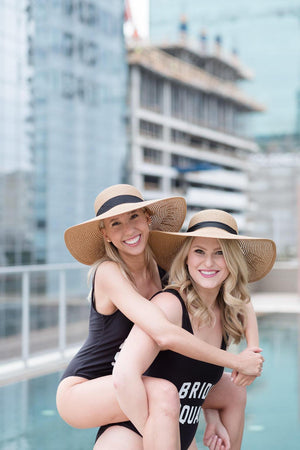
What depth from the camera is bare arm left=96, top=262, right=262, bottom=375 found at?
57.8 inches

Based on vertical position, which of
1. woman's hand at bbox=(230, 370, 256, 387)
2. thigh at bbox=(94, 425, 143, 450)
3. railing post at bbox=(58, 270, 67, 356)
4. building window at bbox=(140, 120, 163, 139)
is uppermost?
building window at bbox=(140, 120, 163, 139)

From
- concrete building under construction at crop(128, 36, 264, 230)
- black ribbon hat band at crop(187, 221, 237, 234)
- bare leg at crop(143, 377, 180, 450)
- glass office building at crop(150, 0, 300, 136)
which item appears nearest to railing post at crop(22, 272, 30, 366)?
black ribbon hat band at crop(187, 221, 237, 234)

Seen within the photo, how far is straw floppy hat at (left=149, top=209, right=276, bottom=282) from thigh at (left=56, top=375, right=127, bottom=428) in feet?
1.27

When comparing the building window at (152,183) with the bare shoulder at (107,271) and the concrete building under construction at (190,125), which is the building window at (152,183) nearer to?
the concrete building under construction at (190,125)

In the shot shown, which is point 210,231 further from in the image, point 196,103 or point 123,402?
point 196,103

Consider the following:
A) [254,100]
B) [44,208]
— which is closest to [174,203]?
[44,208]

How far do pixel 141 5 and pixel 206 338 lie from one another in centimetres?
5292

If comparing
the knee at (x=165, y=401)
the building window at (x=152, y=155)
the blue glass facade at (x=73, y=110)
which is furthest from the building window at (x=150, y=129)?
the knee at (x=165, y=401)

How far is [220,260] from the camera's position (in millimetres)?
1605

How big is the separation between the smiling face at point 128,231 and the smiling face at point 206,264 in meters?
0.13

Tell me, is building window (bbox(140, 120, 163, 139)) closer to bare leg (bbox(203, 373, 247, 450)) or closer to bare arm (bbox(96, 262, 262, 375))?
bare leg (bbox(203, 373, 247, 450))

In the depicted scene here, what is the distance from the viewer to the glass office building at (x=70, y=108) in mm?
43719

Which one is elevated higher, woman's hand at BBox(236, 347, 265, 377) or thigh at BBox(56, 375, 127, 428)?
woman's hand at BBox(236, 347, 265, 377)

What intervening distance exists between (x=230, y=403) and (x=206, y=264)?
46 cm
